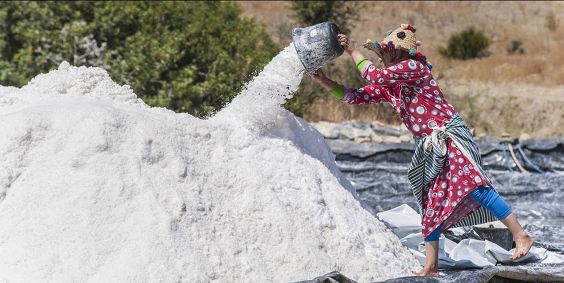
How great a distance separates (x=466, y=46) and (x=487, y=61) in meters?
0.70

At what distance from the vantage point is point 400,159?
643cm

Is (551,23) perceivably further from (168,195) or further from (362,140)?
(168,195)

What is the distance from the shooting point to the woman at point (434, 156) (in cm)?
281

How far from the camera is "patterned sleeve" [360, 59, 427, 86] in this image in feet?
9.22

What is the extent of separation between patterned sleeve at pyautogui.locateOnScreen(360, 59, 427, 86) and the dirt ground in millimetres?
5831

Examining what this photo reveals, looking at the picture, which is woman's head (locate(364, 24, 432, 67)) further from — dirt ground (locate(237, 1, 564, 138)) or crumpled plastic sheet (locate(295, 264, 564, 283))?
dirt ground (locate(237, 1, 564, 138))

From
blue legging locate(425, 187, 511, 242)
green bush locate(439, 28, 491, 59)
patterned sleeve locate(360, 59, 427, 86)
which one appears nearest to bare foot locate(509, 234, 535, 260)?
blue legging locate(425, 187, 511, 242)

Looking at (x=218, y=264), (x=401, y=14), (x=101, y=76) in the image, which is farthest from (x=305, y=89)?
(x=401, y=14)

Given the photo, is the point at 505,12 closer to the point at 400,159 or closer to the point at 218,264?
the point at 400,159

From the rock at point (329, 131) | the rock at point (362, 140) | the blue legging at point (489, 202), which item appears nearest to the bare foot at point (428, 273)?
the blue legging at point (489, 202)

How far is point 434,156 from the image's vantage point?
283 centimetres

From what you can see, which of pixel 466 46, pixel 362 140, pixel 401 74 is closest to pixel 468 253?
pixel 401 74

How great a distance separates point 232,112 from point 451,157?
868mm

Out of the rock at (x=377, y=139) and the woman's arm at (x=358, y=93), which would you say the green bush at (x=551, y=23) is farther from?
the woman's arm at (x=358, y=93)
